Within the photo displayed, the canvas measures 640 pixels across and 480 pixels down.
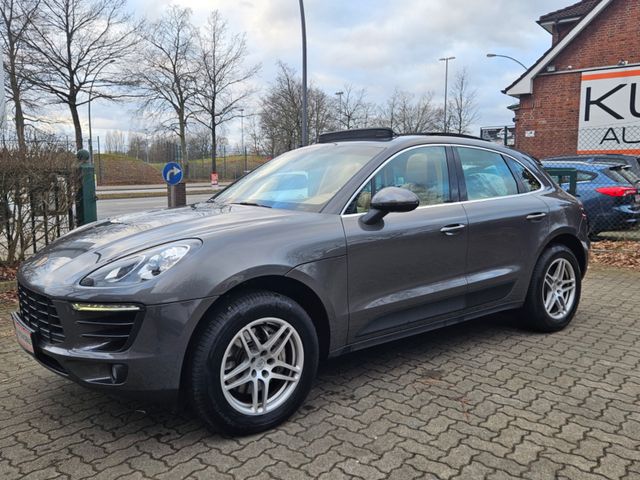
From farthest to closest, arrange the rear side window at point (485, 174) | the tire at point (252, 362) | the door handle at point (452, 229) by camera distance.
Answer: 1. the rear side window at point (485, 174)
2. the door handle at point (452, 229)
3. the tire at point (252, 362)

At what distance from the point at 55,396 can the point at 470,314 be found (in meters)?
2.90

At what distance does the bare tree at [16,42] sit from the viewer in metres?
22.2

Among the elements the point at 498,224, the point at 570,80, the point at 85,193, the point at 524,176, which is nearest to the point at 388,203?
the point at 498,224

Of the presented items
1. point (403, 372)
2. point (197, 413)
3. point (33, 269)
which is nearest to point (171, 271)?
point (197, 413)

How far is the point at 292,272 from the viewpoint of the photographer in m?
2.96

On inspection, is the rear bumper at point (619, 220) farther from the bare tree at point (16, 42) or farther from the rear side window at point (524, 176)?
the bare tree at point (16, 42)

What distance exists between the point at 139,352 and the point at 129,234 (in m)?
0.80

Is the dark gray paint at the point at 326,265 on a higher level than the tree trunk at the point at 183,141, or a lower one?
lower

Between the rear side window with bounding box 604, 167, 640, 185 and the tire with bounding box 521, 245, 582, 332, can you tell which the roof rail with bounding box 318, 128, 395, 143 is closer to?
the tire with bounding box 521, 245, 582, 332

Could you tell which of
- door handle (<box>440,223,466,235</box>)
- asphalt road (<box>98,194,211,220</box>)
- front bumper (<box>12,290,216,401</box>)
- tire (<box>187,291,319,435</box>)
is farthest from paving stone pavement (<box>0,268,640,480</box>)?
asphalt road (<box>98,194,211,220</box>)

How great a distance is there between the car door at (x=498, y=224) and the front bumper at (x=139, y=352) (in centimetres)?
217

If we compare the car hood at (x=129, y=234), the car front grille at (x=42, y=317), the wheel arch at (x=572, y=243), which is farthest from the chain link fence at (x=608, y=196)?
the car front grille at (x=42, y=317)

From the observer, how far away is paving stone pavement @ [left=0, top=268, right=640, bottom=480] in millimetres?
2592

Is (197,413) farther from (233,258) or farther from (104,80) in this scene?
(104,80)
